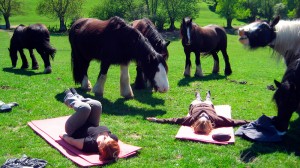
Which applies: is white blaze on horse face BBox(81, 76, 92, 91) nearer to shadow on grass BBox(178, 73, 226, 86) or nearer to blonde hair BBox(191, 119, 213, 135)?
shadow on grass BBox(178, 73, 226, 86)

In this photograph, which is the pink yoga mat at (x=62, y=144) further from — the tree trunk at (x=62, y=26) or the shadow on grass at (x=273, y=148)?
the tree trunk at (x=62, y=26)

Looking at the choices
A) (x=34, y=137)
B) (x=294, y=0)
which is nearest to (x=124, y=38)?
(x=34, y=137)

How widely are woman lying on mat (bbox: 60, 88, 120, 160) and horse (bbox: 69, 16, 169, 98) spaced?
3.22 m

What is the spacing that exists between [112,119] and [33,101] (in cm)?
305

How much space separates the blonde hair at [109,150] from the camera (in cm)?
606

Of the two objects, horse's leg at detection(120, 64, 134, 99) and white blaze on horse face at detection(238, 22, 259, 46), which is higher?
white blaze on horse face at detection(238, 22, 259, 46)

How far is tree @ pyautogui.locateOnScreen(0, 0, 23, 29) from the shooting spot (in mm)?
55219

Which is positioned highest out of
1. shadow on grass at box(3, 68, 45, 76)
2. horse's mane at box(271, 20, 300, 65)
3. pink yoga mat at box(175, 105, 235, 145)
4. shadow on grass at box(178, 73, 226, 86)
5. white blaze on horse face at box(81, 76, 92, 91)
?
horse's mane at box(271, 20, 300, 65)

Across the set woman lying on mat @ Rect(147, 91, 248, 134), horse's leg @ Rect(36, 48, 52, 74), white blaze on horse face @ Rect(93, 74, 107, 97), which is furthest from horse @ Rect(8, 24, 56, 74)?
woman lying on mat @ Rect(147, 91, 248, 134)

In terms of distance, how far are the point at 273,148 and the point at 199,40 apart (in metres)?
9.08

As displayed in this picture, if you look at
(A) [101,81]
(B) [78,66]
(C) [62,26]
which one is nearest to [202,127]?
(A) [101,81]

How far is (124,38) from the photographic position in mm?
10516

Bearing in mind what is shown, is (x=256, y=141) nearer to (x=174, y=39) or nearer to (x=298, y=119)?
(x=298, y=119)

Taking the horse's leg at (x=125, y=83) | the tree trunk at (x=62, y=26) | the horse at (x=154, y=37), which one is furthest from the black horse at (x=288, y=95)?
the tree trunk at (x=62, y=26)
